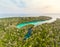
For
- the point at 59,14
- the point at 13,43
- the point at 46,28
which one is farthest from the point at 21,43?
the point at 59,14

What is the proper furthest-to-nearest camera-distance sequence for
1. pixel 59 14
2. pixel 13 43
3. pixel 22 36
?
pixel 59 14 < pixel 22 36 < pixel 13 43

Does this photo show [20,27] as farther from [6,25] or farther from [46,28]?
[46,28]

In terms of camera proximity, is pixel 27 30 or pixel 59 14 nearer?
pixel 27 30

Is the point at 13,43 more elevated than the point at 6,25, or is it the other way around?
the point at 6,25

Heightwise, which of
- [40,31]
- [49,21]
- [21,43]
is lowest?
[21,43]

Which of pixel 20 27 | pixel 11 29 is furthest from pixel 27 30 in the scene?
pixel 11 29

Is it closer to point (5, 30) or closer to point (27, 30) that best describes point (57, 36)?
point (27, 30)

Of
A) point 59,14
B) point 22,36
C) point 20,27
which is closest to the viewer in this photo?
point 22,36
